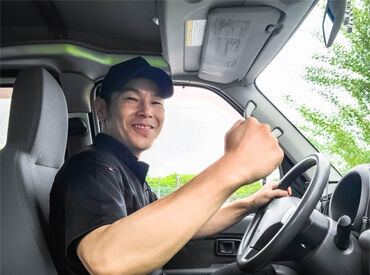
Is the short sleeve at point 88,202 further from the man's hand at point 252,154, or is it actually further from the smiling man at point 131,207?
the man's hand at point 252,154

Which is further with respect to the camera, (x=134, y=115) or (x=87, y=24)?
(x=87, y=24)

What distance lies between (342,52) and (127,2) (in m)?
1.00

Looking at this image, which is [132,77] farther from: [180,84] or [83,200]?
[83,200]

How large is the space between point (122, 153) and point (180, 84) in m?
0.71

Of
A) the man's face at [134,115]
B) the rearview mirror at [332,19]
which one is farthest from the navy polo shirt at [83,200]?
the rearview mirror at [332,19]

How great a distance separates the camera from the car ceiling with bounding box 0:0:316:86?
1.67 m

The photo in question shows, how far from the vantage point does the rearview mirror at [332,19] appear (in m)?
0.82

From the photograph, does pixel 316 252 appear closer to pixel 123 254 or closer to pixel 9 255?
pixel 123 254

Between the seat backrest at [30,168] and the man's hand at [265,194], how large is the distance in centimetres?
68

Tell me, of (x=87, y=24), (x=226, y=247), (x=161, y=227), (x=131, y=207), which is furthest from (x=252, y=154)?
(x=87, y=24)

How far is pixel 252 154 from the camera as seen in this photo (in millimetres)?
725

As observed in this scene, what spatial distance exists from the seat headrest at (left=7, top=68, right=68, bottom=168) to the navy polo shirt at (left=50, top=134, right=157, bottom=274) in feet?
0.40

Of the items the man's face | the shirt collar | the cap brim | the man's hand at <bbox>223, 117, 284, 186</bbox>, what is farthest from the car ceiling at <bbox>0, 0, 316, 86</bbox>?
the man's hand at <bbox>223, 117, 284, 186</bbox>

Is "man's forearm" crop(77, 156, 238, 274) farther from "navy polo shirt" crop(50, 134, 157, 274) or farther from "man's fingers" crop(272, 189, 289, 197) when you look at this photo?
"man's fingers" crop(272, 189, 289, 197)
